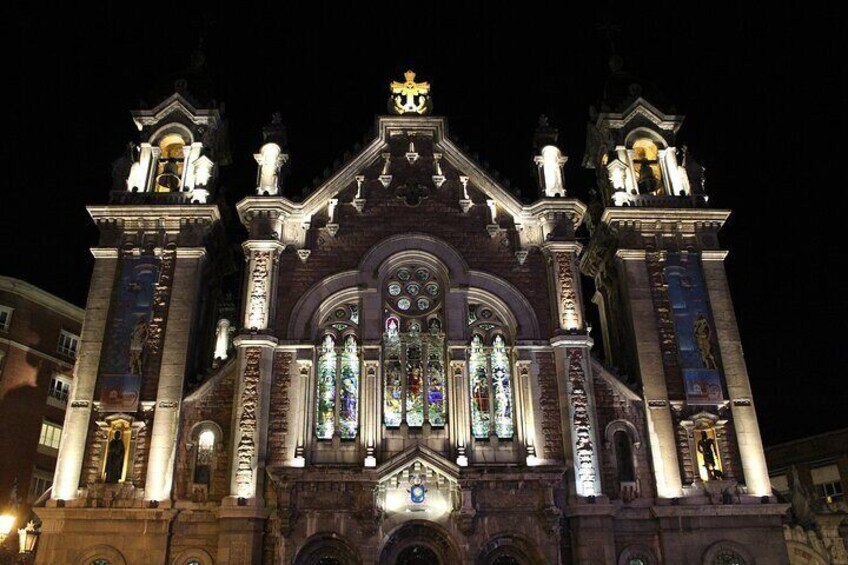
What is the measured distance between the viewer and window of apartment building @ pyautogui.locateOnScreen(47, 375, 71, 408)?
44062 millimetres

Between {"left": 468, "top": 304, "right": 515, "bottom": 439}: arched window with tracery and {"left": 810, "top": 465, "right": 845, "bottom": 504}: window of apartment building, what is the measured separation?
2796cm

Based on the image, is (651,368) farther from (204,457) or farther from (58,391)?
(58,391)

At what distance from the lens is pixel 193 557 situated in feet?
90.3

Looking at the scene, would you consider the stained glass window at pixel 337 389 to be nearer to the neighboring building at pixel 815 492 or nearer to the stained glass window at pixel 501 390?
the stained glass window at pixel 501 390

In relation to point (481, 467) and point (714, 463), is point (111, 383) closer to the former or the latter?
point (481, 467)

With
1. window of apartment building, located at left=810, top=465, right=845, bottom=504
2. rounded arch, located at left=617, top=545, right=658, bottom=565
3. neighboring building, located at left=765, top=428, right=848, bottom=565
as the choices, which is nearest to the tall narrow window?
rounded arch, located at left=617, top=545, right=658, bottom=565

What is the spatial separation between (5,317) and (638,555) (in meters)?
34.5

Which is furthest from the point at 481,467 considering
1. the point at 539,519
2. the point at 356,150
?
the point at 356,150

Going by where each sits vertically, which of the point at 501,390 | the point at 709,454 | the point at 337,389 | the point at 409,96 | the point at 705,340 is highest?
the point at 409,96

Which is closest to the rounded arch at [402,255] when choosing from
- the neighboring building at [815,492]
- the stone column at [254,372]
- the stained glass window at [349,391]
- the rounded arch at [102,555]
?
the stone column at [254,372]

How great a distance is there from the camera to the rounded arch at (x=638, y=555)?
28.0 m

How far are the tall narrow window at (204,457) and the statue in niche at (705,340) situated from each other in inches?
755

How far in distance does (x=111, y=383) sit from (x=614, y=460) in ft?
62.5

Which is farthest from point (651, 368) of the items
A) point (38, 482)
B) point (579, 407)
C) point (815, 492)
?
point (38, 482)
